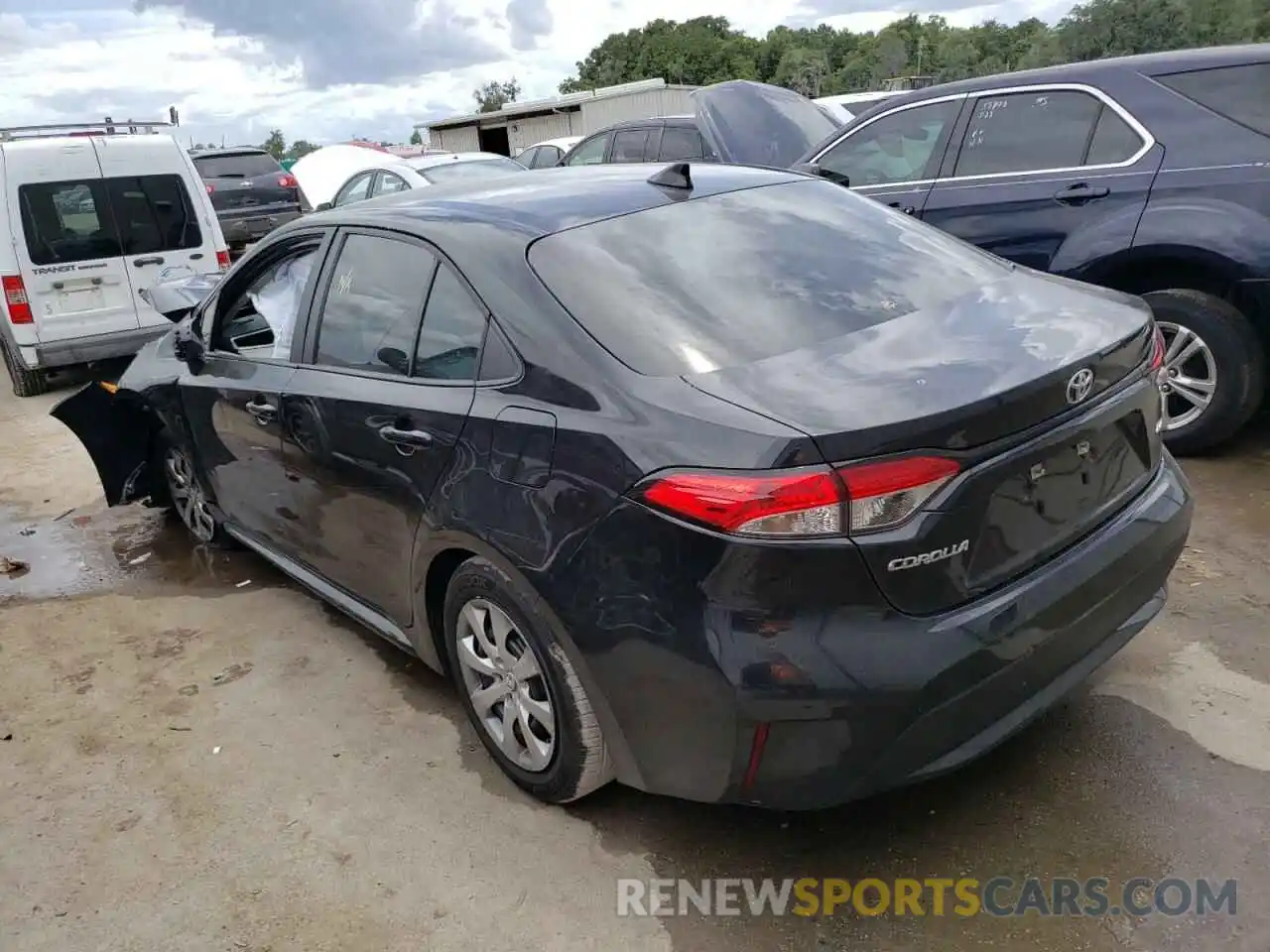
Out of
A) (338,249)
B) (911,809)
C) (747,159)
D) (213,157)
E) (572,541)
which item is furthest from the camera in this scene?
(213,157)

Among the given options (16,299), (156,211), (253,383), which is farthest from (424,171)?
(253,383)

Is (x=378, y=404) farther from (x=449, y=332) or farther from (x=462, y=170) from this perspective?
(x=462, y=170)

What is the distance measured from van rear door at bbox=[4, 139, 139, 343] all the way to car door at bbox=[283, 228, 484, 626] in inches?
230

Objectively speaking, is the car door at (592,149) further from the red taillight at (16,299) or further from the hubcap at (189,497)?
the hubcap at (189,497)

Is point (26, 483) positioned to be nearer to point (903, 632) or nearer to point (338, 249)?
point (338, 249)

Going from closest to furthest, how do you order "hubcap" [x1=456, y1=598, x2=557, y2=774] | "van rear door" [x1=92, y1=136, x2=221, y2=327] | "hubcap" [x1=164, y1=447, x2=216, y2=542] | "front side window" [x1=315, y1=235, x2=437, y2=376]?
1. "hubcap" [x1=456, y1=598, x2=557, y2=774]
2. "front side window" [x1=315, y1=235, x2=437, y2=376]
3. "hubcap" [x1=164, y1=447, x2=216, y2=542]
4. "van rear door" [x1=92, y1=136, x2=221, y2=327]

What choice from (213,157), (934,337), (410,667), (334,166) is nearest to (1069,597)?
(934,337)

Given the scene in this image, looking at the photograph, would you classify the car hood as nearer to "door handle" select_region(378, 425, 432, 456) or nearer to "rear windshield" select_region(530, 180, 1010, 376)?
"rear windshield" select_region(530, 180, 1010, 376)

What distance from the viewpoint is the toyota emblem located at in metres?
2.30

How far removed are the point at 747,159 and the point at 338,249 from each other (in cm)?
501

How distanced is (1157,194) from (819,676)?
364 centimetres

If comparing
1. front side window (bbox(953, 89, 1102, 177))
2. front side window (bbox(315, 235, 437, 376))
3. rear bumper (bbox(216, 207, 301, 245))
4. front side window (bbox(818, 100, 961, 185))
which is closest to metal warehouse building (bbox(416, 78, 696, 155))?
rear bumper (bbox(216, 207, 301, 245))

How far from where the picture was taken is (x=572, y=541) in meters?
2.32

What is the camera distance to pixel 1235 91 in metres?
4.43
